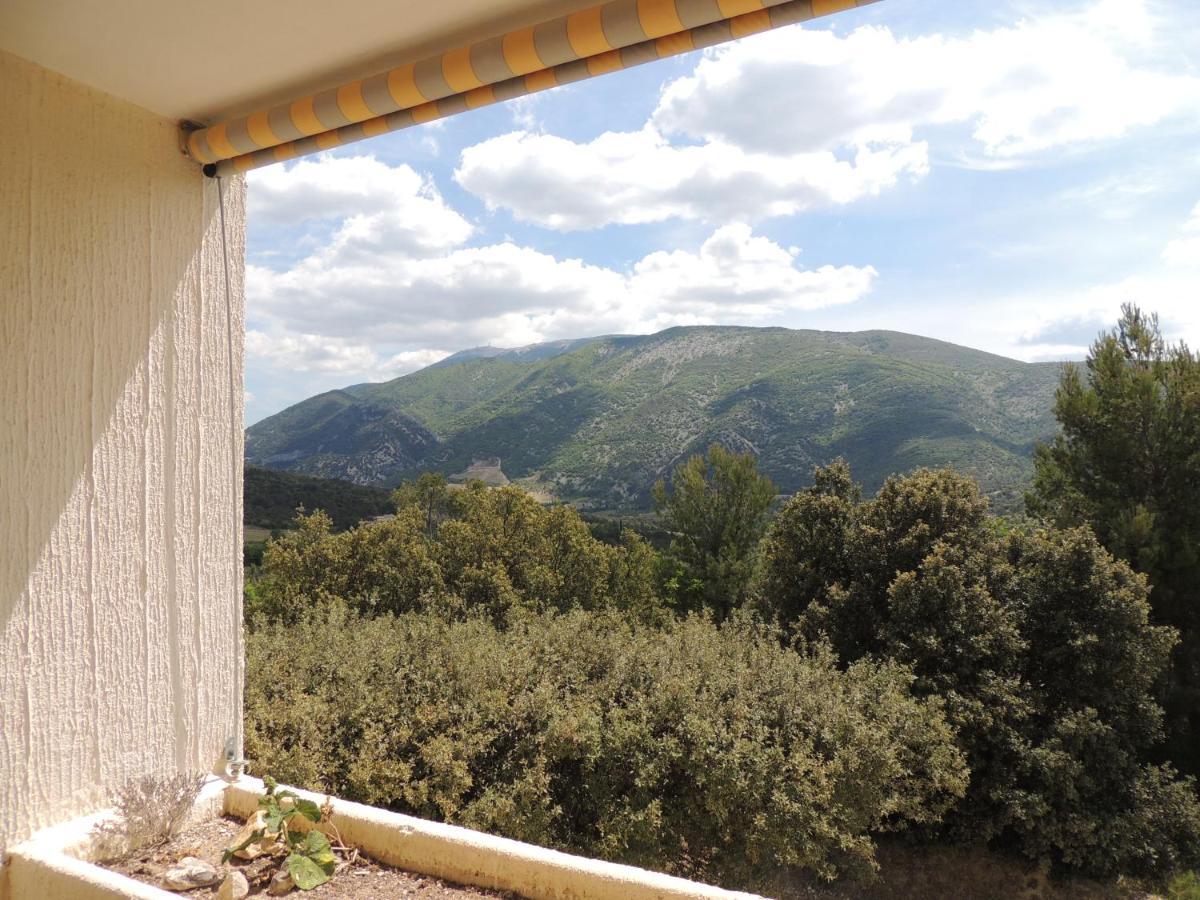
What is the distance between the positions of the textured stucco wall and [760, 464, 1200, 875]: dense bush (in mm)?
8549

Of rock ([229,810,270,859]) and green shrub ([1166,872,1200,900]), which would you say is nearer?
rock ([229,810,270,859])

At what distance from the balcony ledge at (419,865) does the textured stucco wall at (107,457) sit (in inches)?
3.4

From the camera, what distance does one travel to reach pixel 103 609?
1.68 m

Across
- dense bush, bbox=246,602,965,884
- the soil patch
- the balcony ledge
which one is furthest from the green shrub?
the soil patch

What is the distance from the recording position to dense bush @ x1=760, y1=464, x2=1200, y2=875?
8.52m

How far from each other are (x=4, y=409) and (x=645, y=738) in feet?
15.4

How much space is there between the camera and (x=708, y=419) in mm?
58031

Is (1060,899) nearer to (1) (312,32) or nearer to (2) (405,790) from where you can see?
(2) (405,790)

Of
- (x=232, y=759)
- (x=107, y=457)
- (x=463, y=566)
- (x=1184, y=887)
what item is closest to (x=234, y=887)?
(x=232, y=759)

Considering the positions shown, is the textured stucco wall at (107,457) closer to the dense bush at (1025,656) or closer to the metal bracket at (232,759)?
the metal bracket at (232,759)

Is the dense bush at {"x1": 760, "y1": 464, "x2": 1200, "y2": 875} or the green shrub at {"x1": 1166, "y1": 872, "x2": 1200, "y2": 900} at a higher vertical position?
the dense bush at {"x1": 760, "y1": 464, "x2": 1200, "y2": 875}

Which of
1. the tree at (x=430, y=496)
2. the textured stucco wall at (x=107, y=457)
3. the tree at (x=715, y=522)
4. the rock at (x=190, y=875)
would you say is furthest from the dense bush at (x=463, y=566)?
the rock at (x=190, y=875)

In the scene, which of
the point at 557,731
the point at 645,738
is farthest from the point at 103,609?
the point at 645,738

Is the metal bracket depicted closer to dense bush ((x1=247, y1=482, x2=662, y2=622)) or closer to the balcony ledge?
the balcony ledge
